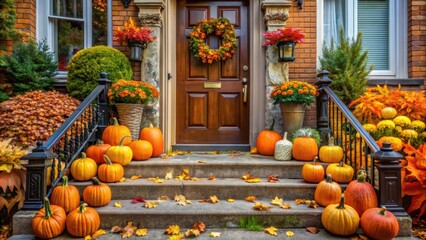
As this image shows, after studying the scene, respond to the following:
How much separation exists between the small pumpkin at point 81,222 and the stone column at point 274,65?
2923 mm

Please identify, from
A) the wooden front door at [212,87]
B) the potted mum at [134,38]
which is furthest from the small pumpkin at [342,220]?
the potted mum at [134,38]

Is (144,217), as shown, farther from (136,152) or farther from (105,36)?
(105,36)

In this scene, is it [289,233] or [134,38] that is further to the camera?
[134,38]

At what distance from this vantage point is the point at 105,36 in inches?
219

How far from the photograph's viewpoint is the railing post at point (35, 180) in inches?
123

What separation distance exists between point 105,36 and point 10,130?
2275mm

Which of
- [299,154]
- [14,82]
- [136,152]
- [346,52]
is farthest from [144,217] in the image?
[346,52]

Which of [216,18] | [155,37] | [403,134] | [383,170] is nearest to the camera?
[383,170]

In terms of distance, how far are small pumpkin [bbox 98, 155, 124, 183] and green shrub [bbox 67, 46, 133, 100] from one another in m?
1.45

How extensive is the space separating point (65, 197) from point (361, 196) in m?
2.84

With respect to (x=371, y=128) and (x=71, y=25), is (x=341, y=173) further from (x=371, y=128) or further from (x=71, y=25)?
(x=71, y=25)

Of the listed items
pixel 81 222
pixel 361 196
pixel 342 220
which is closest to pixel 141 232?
pixel 81 222

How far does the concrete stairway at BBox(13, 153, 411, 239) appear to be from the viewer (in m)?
3.21

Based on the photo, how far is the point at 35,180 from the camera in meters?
3.13
